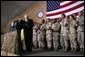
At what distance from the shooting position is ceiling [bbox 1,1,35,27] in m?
11.7

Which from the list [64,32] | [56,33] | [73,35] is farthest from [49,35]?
[73,35]

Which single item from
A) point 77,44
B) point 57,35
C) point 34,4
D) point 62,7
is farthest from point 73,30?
point 34,4

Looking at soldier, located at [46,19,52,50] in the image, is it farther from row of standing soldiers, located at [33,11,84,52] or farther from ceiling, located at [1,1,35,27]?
A: ceiling, located at [1,1,35,27]

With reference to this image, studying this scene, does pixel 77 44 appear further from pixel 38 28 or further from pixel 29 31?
pixel 38 28

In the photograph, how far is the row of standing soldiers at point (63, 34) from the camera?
721cm

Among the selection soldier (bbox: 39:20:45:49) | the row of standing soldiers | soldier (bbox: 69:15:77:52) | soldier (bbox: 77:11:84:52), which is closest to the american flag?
the row of standing soldiers

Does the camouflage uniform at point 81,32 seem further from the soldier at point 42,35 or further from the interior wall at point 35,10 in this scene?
the interior wall at point 35,10

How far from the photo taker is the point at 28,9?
1190 cm

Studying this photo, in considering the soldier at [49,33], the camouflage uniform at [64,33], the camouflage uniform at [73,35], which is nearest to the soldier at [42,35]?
the soldier at [49,33]

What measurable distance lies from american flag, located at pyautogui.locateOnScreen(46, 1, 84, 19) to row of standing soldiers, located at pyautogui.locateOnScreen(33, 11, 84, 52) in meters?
0.44

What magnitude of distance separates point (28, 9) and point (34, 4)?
1.59 ft

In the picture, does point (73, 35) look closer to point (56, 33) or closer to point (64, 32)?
point (64, 32)

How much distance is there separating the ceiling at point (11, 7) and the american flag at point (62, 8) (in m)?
1.62

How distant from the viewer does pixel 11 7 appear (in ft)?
40.5
